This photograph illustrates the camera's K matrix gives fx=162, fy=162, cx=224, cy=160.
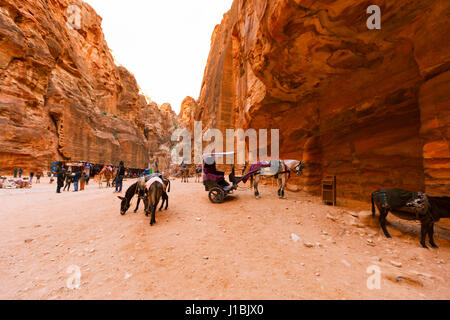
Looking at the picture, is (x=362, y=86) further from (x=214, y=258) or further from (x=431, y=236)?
(x=214, y=258)

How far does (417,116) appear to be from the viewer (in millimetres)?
4988

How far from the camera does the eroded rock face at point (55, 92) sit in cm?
1780

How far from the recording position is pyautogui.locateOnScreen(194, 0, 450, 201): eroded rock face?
12.6 feet

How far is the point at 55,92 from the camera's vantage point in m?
22.8

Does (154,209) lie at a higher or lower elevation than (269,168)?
lower

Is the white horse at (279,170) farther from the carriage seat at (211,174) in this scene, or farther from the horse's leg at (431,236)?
the horse's leg at (431,236)

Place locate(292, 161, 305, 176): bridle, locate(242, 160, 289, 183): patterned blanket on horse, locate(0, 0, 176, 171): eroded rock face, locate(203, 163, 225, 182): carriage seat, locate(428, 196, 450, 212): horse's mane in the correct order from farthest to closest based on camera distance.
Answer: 1. locate(0, 0, 176, 171): eroded rock face
2. locate(292, 161, 305, 176): bridle
3. locate(242, 160, 289, 183): patterned blanket on horse
4. locate(203, 163, 225, 182): carriage seat
5. locate(428, 196, 450, 212): horse's mane

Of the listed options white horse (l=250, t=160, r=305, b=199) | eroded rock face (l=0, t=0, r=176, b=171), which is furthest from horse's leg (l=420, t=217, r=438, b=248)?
eroded rock face (l=0, t=0, r=176, b=171)

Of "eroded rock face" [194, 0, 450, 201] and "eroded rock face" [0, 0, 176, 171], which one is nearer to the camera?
"eroded rock face" [194, 0, 450, 201]

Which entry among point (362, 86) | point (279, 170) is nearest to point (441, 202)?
point (279, 170)

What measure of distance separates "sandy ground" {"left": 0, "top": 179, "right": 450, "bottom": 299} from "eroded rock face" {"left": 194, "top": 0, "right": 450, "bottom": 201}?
2.46 meters

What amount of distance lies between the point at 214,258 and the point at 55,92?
108 feet

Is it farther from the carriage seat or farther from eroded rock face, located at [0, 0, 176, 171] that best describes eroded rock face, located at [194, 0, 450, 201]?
eroded rock face, located at [0, 0, 176, 171]
